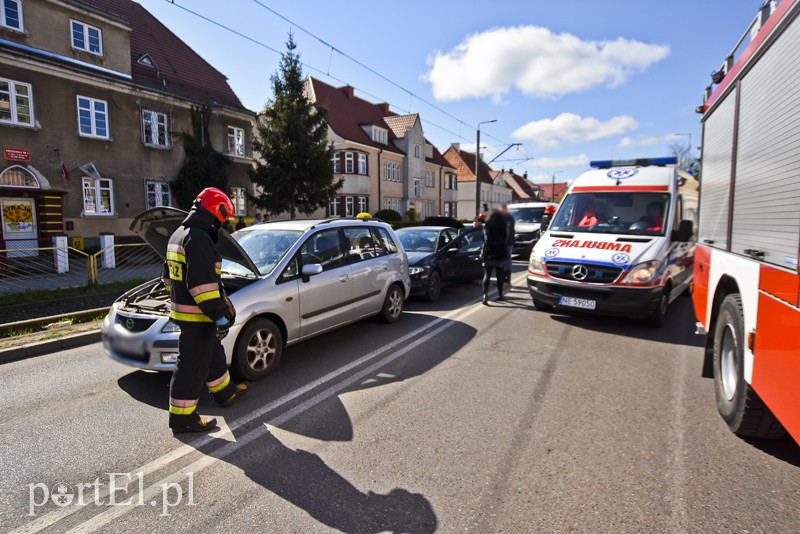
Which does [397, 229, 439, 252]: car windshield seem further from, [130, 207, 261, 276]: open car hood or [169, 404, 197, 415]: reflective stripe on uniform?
[169, 404, 197, 415]: reflective stripe on uniform

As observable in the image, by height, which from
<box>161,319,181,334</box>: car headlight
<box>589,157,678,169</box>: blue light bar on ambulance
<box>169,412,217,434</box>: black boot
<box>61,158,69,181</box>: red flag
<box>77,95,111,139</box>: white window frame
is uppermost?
<box>77,95,111,139</box>: white window frame

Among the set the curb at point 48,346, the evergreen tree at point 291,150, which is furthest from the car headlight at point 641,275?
the evergreen tree at point 291,150

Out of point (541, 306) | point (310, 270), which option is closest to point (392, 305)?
point (310, 270)

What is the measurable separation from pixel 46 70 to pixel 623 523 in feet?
68.5

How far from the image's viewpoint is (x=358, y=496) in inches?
113

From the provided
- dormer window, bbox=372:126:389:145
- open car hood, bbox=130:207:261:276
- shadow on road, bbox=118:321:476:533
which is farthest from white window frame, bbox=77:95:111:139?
dormer window, bbox=372:126:389:145

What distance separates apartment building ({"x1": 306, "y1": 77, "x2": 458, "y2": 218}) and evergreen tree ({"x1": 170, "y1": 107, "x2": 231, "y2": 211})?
10631 millimetres

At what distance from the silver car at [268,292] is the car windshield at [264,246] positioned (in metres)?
0.01

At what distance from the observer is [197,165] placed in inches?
811

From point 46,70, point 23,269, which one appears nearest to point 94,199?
point 46,70

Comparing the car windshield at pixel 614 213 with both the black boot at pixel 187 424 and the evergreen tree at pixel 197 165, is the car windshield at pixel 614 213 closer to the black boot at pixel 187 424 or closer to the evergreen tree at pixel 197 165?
the black boot at pixel 187 424

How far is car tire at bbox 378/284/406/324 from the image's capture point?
23.9ft

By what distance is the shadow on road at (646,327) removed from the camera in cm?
652

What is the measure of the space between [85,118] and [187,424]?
60.2 ft
